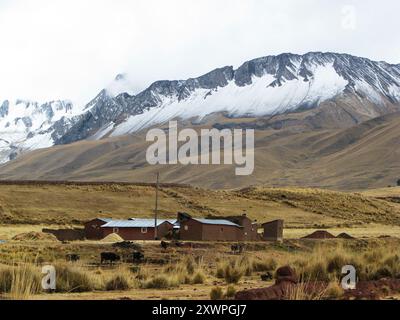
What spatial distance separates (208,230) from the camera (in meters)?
59.0

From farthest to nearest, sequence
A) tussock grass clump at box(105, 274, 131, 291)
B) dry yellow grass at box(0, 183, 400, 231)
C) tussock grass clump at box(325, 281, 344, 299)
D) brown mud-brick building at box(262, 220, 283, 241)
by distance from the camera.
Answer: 1. dry yellow grass at box(0, 183, 400, 231)
2. brown mud-brick building at box(262, 220, 283, 241)
3. tussock grass clump at box(105, 274, 131, 291)
4. tussock grass clump at box(325, 281, 344, 299)

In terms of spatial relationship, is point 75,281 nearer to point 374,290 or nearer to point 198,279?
point 198,279

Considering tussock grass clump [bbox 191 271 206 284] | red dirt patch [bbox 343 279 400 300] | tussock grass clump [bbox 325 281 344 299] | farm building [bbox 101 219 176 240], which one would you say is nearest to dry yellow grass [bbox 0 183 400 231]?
farm building [bbox 101 219 176 240]

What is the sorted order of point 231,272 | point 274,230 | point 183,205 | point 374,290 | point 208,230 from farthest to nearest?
point 183,205 → point 274,230 → point 208,230 → point 231,272 → point 374,290

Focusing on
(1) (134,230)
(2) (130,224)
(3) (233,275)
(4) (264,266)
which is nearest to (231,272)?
(3) (233,275)

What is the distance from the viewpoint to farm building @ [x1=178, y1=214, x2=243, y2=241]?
192 ft

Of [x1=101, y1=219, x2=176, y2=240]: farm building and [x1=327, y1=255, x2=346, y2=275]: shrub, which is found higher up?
[x1=101, y1=219, x2=176, y2=240]: farm building

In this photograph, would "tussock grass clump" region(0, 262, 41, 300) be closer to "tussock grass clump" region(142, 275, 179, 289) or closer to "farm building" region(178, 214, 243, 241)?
"tussock grass clump" region(142, 275, 179, 289)

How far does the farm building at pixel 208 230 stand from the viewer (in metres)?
58.6

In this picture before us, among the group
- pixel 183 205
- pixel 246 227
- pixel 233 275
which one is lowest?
pixel 233 275

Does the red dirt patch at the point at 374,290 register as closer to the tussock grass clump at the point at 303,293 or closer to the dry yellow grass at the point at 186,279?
the dry yellow grass at the point at 186,279

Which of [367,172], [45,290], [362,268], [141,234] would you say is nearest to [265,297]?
[45,290]

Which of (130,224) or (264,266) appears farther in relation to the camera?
(130,224)

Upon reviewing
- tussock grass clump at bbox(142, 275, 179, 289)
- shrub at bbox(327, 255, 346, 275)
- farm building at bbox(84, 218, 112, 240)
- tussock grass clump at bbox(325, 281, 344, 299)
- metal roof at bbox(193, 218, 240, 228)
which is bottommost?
tussock grass clump at bbox(142, 275, 179, 289)
